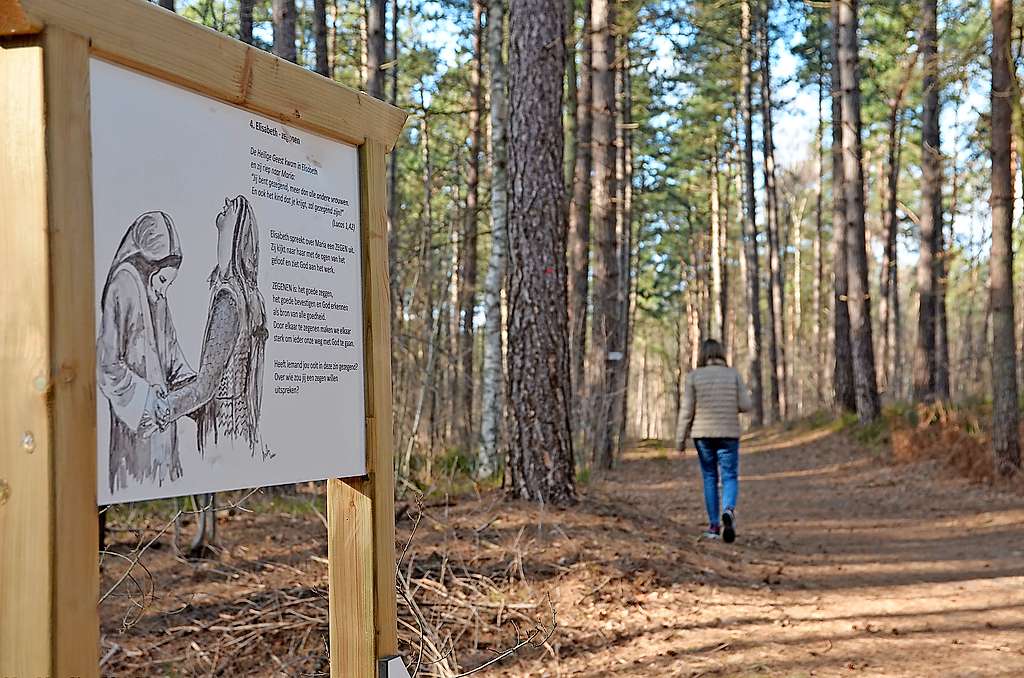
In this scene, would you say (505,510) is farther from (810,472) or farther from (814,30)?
(814,30)

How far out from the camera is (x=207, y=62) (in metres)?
2.42

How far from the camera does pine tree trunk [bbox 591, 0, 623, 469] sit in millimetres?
13617

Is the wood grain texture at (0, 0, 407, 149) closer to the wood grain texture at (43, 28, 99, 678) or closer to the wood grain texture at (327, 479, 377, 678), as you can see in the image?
the wood grain texture at (43, 28, 99, 678)

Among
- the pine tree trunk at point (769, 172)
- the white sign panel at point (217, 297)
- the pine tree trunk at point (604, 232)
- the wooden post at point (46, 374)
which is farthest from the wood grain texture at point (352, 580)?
the pine tree trunk at point (769, 172)

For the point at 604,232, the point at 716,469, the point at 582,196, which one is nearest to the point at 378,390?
the point at 716,469

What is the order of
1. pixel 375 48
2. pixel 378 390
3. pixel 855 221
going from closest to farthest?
pixel 378 390 → pixel 375 48 → pixel 855 221

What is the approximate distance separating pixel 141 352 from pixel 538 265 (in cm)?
557

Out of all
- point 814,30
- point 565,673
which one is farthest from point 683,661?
point 814,30

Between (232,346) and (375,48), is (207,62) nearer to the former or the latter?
(232,346)

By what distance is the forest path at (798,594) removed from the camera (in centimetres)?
513

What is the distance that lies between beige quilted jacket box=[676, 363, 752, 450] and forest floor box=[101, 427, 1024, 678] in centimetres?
95

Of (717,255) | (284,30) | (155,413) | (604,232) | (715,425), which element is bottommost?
(715,425)

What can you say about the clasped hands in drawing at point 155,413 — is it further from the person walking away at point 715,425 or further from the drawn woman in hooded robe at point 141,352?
the person walking away at point 715,425

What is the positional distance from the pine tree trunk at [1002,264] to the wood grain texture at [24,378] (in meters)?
11.5
